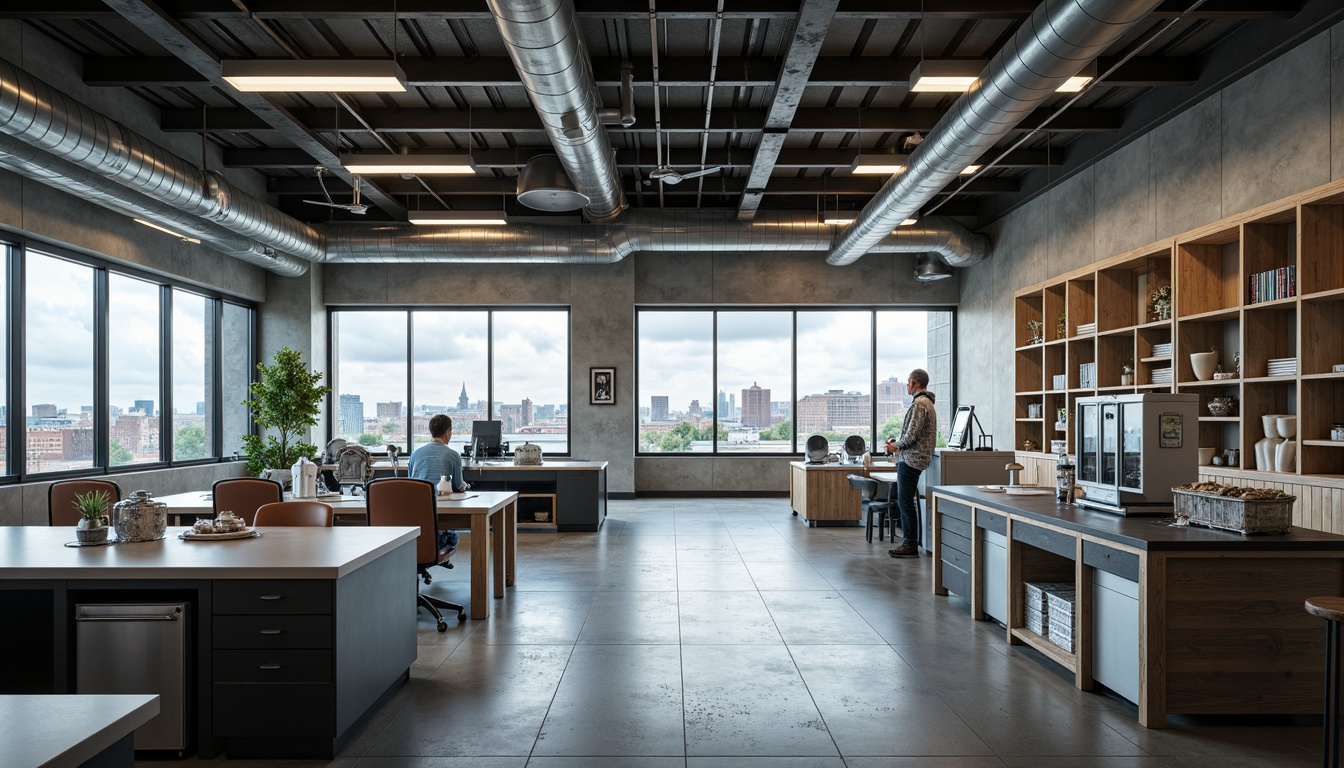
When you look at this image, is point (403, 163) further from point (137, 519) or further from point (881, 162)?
point (881, 162)

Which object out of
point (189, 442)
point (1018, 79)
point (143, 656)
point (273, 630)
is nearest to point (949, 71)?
point (1018, 79)

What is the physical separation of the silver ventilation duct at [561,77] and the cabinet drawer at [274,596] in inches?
121

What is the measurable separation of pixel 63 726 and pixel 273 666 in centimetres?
201

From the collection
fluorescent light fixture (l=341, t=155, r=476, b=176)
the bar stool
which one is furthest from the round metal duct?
the bar stool

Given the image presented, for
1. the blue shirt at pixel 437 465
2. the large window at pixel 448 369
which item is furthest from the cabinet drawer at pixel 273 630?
the large window at pixel 448 369

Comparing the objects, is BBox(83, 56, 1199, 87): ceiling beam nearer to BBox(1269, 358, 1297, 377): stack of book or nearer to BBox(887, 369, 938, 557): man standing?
BBox(1269, 358, 1297, 377): stack of book

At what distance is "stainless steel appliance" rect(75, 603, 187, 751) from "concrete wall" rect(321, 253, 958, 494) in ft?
32.2

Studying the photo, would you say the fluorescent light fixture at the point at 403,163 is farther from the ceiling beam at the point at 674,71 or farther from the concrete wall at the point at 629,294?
the concrete wall at the point at 629,294

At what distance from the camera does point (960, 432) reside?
9.12 metres

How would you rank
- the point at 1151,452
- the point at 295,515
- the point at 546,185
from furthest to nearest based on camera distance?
the point at 546,185 < the point at 295,515 < the point at 1151,452

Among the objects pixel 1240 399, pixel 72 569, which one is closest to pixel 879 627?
pixel 1240 399

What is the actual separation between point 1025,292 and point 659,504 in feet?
19.4

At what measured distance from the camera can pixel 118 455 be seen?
936cm

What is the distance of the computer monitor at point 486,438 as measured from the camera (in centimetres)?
1028
